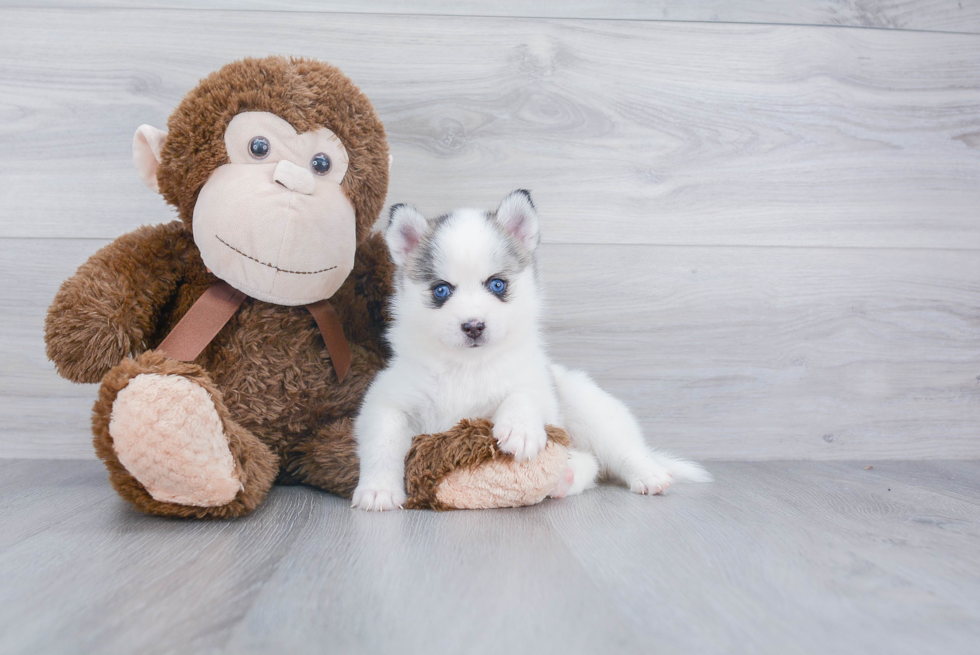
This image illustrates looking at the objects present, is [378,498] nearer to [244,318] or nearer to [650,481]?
[244,318]

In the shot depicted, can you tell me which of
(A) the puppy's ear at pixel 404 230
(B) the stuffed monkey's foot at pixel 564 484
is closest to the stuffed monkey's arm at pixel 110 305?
(A) the puppy's ear at pixel 404 230

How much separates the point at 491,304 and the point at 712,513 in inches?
22.9

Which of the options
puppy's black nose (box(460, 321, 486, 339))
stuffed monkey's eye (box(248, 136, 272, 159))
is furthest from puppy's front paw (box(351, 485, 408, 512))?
stuffed monkey's eye (box(248, 136, 272, 159))

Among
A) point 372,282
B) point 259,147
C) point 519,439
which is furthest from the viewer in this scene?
point 372,282

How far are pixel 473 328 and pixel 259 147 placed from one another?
1.80 ft

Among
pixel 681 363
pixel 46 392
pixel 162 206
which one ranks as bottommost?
pixel 46 392

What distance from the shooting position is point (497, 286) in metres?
1.33

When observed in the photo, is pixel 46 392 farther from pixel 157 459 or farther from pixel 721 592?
pixel 721 592

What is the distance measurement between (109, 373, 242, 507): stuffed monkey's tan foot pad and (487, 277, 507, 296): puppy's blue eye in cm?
55

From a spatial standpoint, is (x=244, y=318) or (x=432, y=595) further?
(x=244, y=318)

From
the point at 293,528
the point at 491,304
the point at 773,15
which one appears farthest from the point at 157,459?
the point at 773,15

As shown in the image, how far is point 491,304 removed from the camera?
129cm

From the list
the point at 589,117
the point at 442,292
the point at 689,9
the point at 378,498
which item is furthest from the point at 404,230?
the point at 689,9

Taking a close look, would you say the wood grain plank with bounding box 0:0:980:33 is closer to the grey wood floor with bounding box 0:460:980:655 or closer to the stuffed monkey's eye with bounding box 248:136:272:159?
the stuffed monkey's eye with bounding box 248:136:272:159
